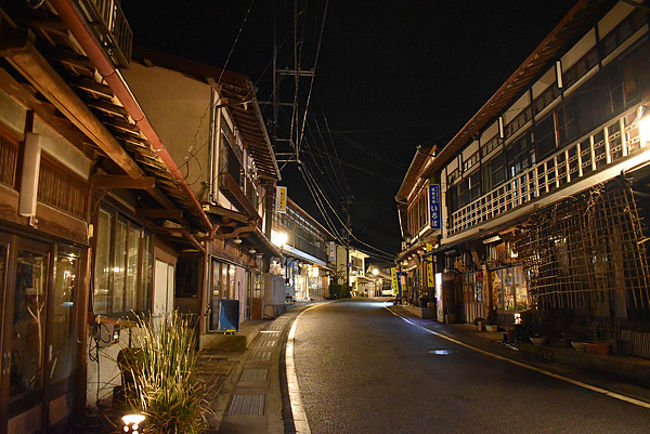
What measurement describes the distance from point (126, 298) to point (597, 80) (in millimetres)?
14240

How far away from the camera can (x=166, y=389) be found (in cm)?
542

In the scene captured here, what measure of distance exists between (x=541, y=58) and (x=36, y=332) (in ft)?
54.5

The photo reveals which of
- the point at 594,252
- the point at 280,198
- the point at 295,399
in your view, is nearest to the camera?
the point at 295,399

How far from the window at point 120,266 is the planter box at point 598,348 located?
1091 cm

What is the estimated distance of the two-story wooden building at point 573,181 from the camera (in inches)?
430

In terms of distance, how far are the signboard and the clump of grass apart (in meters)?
23.4

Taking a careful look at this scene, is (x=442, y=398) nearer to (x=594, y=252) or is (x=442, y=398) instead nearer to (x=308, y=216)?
(x=594, y=252)

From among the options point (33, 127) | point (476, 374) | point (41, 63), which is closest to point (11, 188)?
point (33, 127)

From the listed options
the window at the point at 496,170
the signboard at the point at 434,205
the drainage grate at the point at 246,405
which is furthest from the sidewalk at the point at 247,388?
the signboard at the point at 434,205

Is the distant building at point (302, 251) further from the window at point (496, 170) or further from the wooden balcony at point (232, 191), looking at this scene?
the window at point (496, 170)

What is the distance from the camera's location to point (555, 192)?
14617mm

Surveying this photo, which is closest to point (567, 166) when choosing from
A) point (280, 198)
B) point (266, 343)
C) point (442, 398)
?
point (442, 398)

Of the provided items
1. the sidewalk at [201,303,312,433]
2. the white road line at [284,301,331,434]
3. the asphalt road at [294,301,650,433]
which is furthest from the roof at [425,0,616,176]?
the sidewalk at [201,303,312,433]

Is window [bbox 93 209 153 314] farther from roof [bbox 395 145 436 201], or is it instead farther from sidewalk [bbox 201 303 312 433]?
roof [bbox 395 145 436 201]
